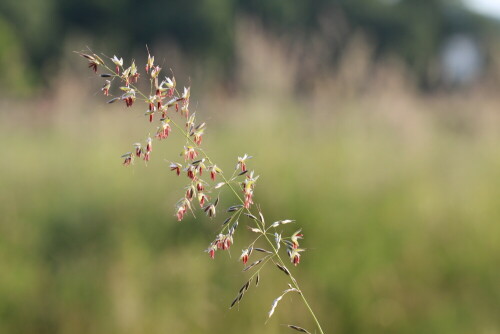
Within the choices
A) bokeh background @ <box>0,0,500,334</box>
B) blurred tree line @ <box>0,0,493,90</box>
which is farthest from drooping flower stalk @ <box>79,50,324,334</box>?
blurred tree line @ <box>0,0,493,90</box>

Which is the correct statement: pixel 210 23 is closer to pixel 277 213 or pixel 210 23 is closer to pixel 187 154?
pixel 277 213

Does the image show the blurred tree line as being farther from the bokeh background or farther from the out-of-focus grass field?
the out-of-focus grass field

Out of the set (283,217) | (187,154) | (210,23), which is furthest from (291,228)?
(210,23)

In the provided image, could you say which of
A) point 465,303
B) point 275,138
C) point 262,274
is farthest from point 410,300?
point 275,138

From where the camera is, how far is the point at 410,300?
425cm

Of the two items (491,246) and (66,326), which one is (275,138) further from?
(66,326)

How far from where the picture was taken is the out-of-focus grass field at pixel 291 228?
3.99 m

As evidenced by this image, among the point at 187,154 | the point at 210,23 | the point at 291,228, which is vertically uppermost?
the point at 187,154

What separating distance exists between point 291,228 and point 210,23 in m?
15.5

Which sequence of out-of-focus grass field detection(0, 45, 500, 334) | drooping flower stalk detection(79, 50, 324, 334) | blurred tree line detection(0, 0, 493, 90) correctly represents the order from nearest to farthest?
1. drooping flower stalk detection(79, 50, 324, 334)
2. out-of-focus grass field detection(0, 45, 500, 334)
3. blurred tree line detection(0, 0, 493, 90)

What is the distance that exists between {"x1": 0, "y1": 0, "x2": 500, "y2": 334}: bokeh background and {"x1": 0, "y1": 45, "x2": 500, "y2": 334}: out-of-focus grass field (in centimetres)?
1

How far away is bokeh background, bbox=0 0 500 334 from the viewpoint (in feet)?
13.2

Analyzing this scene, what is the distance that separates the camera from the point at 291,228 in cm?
463

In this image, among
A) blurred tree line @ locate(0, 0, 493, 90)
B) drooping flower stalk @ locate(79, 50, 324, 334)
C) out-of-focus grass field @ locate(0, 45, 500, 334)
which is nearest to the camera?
drooping flower stalk @ locate(79, 50, 324, 334)
